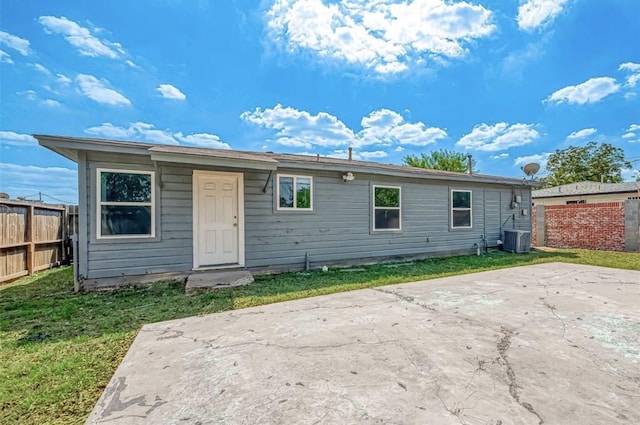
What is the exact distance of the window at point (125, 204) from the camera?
520cm

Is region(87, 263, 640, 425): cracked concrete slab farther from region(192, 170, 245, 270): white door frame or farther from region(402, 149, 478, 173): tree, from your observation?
region(402, 149, 478, 173): tree

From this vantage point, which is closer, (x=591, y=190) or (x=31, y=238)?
(x=31, y=238)

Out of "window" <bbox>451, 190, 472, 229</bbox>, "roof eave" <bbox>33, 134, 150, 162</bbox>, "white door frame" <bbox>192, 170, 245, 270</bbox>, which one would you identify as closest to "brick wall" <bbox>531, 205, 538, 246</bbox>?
"window" <bbox>451, 190, 472, 229</bbox>

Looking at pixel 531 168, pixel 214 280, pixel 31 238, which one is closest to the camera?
pixel 214 280

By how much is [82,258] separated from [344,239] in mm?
5270

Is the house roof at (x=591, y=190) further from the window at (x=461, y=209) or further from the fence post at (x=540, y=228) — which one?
the window at (x=461, y=209)

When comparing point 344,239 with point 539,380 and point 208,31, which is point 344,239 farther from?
point 208,31

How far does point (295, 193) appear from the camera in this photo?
22.5 feet

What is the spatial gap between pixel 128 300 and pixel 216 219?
2.17 metres

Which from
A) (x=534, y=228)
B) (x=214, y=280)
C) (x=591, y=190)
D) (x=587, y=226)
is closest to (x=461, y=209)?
(x=534, y=228)

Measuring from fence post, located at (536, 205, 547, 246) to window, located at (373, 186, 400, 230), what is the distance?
26.1ft

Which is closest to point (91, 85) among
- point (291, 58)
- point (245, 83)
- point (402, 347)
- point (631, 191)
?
point (245, 83)

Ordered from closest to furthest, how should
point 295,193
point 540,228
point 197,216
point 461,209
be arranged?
point 197,216
point 295,193
point 461,209
point 540,228

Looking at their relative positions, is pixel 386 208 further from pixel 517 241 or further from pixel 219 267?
pixel 517 241
